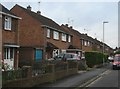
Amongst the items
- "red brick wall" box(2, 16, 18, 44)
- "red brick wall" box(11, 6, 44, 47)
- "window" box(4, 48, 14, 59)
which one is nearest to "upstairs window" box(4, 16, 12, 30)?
"red brick wall" box(2, 16, 18, 44)

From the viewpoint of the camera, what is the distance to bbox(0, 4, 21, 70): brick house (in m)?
28.3

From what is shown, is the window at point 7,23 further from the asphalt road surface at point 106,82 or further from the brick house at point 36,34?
the brick house at point 36,34

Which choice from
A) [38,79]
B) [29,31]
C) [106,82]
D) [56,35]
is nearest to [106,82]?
[106,82]

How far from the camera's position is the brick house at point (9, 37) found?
28295 mm

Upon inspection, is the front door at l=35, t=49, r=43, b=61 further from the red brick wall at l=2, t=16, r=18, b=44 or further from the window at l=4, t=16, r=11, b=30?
the window at l=4, t=16, r=11, b=30

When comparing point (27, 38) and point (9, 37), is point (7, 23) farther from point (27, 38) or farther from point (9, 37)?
point (27, 38)

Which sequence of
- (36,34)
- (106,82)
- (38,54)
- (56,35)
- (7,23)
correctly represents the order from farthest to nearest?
(56,35), (36,34), (38,54), (7,23), (106,82)

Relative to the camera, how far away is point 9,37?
Result: 29500mm

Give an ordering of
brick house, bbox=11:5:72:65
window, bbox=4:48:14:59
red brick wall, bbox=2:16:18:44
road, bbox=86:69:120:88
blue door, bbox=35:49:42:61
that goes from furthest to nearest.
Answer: brick house, bbox=11:5:72:65
blue door, bbox=35:49:42:61
window, bbox=4:48:14:59
red brick wall, bbox=2:16:18:44
road, bbox=86:69:120:88

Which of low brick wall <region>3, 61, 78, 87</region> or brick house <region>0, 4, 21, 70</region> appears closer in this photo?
low brick wall <region>3, 61, 78, 87</region>

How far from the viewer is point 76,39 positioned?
64.9 meters

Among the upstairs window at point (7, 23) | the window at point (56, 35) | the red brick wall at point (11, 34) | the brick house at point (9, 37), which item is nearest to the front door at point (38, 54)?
the window at point (56, 35)

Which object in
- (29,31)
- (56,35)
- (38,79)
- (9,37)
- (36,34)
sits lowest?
(38,79)

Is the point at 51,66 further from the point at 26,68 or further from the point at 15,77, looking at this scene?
the point at 15,77
